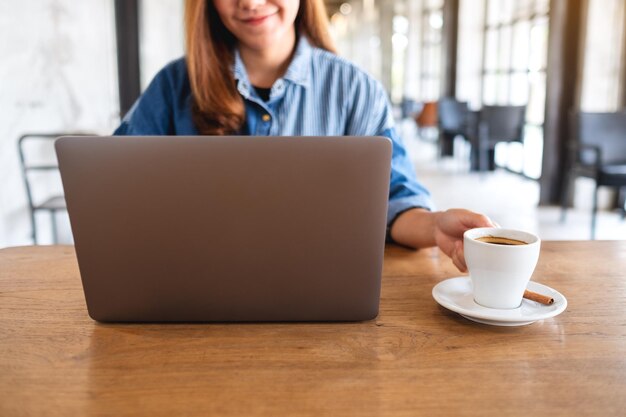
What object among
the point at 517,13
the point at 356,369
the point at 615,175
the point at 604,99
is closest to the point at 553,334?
the point at 356,369

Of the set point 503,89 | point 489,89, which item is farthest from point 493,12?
point 503,89

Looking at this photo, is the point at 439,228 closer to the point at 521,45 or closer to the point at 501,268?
the point at 501,268

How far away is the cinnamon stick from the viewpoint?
0.71 meters

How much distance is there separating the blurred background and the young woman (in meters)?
0.50

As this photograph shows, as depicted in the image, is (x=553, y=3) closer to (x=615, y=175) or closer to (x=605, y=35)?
(x=605, y=35)

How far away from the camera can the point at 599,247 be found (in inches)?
42.2

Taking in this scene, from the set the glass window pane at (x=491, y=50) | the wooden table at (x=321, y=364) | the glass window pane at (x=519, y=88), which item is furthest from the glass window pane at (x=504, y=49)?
the wooden table at (x=321, y=364)

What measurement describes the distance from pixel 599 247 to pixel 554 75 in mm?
4162

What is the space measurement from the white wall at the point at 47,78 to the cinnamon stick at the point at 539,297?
2623 millimetres

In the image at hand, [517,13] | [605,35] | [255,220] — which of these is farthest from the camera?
[517,13]

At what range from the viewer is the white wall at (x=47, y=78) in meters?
2.75

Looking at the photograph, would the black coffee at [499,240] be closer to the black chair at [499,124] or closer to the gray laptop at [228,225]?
the gray laptop at [228,225]

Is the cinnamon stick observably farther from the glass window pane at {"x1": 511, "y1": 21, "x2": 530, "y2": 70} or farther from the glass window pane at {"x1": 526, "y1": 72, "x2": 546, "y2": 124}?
the glass window pane at {"x1": 511, "y1": 21, "x2": 530, "y2": 70}

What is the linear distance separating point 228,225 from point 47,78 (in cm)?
286
